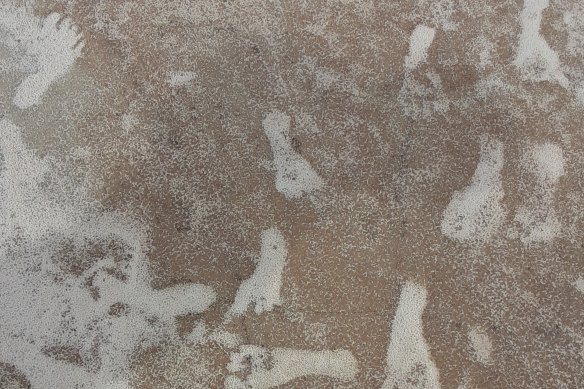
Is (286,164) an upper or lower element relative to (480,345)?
upper

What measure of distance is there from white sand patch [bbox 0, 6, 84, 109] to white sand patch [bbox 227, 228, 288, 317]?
1075mm

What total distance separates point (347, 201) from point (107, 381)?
1048 mm

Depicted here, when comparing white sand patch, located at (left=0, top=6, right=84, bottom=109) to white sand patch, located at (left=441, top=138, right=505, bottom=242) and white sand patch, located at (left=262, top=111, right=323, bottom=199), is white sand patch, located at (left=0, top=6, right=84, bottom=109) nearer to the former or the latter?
white sand patch, located at (left=262, top=111, right=323, bottom=199)

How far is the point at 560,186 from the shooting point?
1989 millimetres

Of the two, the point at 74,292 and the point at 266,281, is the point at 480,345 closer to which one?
the point at 266,281

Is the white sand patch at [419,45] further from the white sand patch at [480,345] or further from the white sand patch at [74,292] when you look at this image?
the white sand patch at [74,292]

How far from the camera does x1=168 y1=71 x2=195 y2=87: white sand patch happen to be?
2.11 meters

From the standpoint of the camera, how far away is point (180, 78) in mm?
2115

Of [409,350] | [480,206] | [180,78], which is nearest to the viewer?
[409,350]

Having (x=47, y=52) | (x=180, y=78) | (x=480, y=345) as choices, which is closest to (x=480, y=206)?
(x=480, y=345)

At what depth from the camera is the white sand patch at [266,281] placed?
6.18 ft

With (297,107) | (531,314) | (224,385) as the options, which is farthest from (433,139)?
(224,385)

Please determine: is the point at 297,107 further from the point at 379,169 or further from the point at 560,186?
the point at 560,186

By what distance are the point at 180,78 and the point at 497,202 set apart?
130cm
